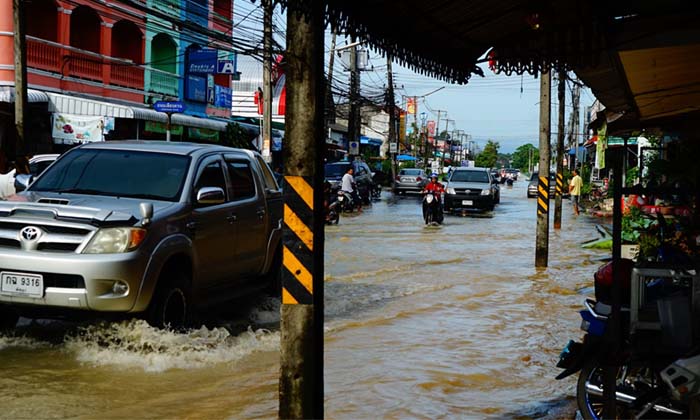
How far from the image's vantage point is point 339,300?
1193 centimetres

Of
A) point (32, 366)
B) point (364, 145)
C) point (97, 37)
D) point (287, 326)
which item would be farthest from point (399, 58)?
point (364, 145)

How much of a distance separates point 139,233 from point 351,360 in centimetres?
232

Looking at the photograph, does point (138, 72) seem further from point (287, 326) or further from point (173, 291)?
point (287, 326)

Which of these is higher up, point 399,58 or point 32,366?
point 399,58

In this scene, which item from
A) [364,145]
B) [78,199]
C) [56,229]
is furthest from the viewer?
[364,145]

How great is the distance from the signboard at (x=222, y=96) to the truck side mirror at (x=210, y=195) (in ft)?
90.9

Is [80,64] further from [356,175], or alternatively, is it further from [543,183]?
[543,183]

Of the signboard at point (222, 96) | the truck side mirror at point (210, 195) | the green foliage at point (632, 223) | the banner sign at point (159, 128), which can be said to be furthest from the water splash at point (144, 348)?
the signboard at point (222, 96)

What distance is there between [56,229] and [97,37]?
21.8m

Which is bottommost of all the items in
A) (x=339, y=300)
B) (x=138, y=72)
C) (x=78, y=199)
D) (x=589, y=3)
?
(x=339, y=300)

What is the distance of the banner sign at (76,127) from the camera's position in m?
21.3

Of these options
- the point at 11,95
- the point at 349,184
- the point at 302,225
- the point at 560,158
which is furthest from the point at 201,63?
the point at 302,225

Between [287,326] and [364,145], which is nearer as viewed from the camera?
[287,326]

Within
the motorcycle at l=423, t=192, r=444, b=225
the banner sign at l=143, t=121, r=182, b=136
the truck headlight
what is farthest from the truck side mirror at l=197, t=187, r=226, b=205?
the banner sign at l=143, t=121, r=182, b=136
